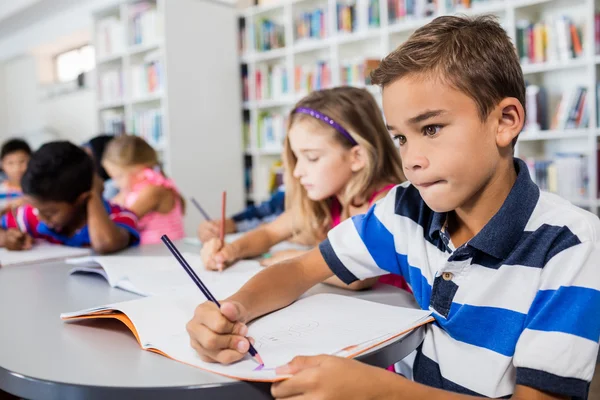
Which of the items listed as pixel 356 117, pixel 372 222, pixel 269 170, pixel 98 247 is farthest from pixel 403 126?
pixel 269 170

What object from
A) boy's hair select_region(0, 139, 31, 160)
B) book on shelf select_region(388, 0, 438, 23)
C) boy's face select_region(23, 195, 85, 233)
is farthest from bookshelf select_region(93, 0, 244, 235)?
boy's face select_region(23, 195, 85, 233)

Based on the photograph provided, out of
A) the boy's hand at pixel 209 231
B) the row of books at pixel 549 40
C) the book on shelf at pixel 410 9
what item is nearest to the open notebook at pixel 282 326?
the boy's hand at pixel 209 231

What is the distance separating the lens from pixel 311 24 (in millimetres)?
3854

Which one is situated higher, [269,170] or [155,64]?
[155,64]

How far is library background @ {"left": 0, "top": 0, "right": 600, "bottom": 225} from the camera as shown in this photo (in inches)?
112

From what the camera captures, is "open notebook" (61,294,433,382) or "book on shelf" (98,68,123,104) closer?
"open notebook" (61,294,433,382)

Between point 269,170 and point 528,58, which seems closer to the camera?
point 528,58

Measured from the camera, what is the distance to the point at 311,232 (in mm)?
1408

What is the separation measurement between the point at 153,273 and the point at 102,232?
1.63 feet

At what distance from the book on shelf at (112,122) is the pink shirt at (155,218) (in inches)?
82.5

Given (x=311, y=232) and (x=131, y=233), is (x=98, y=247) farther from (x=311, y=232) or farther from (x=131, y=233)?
(x=311, y=232)

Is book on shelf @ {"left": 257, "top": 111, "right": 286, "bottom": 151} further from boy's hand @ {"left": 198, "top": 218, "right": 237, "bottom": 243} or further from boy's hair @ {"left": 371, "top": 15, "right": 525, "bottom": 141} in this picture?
boy's hair @ {"left": 371, "top": 15, "right": 525, "bottom": 141}

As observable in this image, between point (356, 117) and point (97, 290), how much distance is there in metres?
0.73

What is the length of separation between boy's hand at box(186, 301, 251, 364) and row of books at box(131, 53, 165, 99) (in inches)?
142
